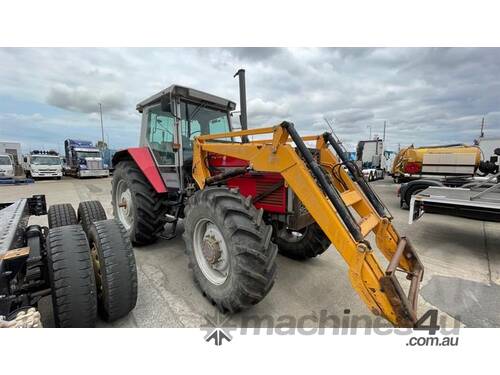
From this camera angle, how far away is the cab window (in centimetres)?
365

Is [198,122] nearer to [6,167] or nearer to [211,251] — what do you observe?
[211,251]

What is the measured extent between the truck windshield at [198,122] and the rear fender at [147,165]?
0.54 m

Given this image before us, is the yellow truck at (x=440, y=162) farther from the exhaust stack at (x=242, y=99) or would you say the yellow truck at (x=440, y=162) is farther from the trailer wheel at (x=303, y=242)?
the exhaust stack at (x=242, y=99)

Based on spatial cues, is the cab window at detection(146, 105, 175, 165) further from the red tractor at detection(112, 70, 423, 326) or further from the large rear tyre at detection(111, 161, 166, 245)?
the large rear tyre at detection(111, 161, 166, 245)

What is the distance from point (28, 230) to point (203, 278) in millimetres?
1837

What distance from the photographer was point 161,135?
3.84 metres

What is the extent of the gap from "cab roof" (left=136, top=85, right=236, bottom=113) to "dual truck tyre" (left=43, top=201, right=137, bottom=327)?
1.94 m

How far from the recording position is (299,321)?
2229 mm

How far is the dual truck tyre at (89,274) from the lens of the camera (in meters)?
1.77

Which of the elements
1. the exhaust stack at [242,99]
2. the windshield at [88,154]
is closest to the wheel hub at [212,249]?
the exhaust stack at [242,99]

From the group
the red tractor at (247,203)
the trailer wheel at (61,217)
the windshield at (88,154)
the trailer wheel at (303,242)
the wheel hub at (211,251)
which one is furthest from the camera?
the windshield at (88,154)

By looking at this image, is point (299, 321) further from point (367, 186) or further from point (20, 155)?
point (20, 155)

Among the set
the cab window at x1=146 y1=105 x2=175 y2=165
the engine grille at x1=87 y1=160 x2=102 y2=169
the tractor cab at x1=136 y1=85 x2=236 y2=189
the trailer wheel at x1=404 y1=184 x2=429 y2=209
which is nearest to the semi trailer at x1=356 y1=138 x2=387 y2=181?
the trailer wheel at x1=404 y1=184 x2=429 y2=209

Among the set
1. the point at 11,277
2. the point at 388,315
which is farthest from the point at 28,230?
the point at 388,315
